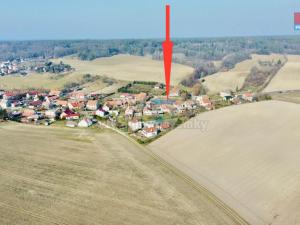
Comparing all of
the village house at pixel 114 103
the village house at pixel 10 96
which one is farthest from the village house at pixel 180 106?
the village house at pixel 10 96

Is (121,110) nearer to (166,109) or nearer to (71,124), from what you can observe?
(166,109)

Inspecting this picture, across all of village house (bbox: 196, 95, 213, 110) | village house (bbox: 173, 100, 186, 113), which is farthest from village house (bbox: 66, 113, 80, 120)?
village house (bbox: 196, 95, 213, 110)

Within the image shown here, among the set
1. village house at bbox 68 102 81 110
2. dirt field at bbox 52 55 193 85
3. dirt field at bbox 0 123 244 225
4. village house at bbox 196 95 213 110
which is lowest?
dirt field at bbox 0 123 244 225

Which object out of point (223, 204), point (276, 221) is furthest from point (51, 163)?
point (276, 221)

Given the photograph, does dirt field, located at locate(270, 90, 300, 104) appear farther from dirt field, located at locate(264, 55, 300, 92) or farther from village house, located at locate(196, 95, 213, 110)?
village house, located at locate(196, 95, 213, 110)

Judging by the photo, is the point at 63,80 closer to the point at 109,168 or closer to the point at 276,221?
the point at 109,168

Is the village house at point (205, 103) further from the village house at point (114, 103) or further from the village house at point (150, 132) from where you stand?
the village house at point (150, 132)
